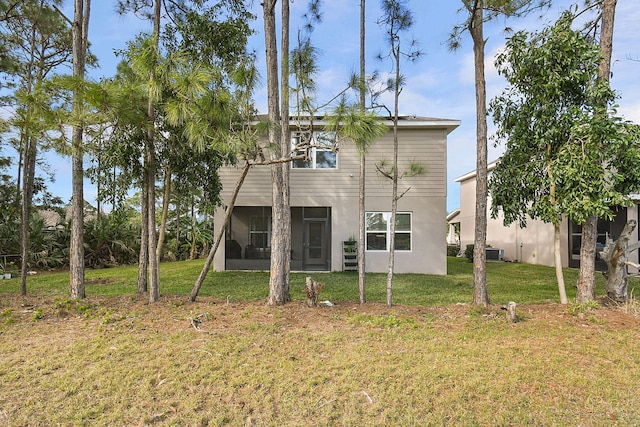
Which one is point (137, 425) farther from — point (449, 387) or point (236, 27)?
point (236, 27)

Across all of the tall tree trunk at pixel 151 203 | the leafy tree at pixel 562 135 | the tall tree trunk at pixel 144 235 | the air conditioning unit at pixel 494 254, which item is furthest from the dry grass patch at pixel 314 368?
the air conditioning unit at pixel 494 254

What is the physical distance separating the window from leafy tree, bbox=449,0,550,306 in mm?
5901

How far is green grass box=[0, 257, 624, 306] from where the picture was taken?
24.6 feet

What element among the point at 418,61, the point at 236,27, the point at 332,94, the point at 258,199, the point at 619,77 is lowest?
the point at 258,199

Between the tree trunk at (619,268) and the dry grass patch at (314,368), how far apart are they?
62 cm

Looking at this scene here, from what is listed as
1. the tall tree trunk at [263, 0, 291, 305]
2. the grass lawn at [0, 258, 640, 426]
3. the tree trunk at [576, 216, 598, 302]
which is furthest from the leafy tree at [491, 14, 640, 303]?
the tall tree trunk at [263, 0, 291, 305]

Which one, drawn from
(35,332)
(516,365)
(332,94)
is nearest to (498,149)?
(332,94)

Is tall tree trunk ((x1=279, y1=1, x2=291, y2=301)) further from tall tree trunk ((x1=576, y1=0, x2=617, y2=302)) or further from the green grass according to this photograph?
tall tree trunk ((x1=576, y1=0, x2=617, y2=302))

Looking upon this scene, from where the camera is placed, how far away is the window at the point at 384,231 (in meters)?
12.0

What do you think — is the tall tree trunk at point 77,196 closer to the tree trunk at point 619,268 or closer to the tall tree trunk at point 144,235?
the tall tree trunk at point 144,235

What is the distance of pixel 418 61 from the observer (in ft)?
22.6

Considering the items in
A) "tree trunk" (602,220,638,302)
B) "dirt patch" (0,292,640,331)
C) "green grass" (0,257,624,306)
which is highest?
"tree trunk" (602,220,638,302)

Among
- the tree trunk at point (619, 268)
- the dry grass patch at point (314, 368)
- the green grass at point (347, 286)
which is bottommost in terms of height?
the green grass at point (347, 286)

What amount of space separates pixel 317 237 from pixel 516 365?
9.50 m
